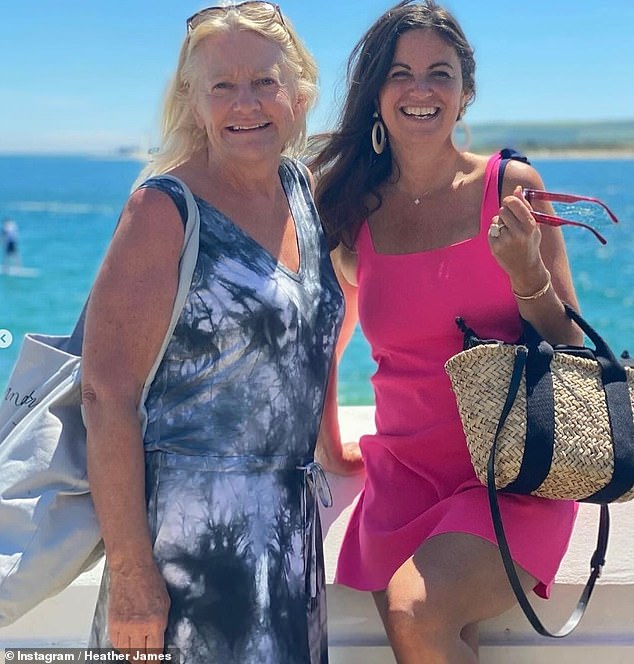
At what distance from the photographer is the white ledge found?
2.45 meters

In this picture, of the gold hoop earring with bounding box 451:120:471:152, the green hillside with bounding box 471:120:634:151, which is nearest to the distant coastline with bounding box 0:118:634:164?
the green hillside with bounding box 471:120:634:151

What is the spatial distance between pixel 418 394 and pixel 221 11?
45.1 inches

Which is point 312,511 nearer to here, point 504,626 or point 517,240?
point 504,626

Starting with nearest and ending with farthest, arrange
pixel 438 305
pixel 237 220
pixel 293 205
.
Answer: pixel 237 220, pixel 293 205, pixel 438 305

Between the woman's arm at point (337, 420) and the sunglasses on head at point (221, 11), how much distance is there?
82 cm

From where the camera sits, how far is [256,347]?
2.02m

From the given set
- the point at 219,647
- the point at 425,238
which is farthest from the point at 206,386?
the point at 425,238

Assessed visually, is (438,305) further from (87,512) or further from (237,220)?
(87,512)

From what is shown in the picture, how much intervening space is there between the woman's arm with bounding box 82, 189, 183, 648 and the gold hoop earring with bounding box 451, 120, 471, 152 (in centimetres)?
124

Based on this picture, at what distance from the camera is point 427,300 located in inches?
102

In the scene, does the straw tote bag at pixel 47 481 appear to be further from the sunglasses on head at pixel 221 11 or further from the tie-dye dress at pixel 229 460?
the sunglasses on head at pixel 221 11

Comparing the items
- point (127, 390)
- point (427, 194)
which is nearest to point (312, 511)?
point (127, 390)

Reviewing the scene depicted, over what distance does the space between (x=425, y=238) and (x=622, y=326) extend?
18.6 m

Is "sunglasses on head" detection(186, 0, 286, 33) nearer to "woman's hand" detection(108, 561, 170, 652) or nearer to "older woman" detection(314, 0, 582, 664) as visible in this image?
"older woman" detection(314, 0, 582, 664)
